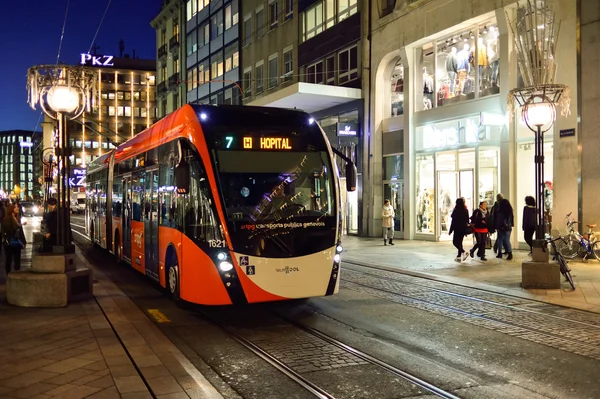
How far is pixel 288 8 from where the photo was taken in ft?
110

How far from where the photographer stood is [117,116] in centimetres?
10656

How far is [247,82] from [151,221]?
93.7ft

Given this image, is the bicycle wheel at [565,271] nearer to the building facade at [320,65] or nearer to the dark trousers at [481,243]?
the dark trousers at [481,243]

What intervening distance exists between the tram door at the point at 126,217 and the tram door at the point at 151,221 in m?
2.03

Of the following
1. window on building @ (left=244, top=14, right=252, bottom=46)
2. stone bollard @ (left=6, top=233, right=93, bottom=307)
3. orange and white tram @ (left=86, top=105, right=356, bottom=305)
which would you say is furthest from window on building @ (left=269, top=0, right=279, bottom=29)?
stone bollard @ (left=6, top=233, right=93, bottom=307)

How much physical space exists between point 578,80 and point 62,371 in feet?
50.4

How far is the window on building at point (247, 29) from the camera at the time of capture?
38625 millimetres

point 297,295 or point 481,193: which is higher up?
point 481,193

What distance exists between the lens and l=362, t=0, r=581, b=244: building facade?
17516 mm

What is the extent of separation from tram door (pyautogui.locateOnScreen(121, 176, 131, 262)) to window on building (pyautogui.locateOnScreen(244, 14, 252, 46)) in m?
25.6

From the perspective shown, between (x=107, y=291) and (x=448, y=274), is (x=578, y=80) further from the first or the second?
(x=107, y=291)

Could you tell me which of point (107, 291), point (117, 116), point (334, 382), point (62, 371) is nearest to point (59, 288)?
point (107, 291)

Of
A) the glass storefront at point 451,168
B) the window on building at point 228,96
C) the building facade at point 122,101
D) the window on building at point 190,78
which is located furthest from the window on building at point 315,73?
the building facade at point 122,101

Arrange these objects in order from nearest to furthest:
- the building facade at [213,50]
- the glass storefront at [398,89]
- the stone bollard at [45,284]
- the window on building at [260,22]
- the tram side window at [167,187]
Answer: the stone bollard at [45,284] < the tram side window at [167,187] < the glass storefront at [398,89] < the window on building at [260,22] < the building facade at [213,50]
